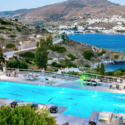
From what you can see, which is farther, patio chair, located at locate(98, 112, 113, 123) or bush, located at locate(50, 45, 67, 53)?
bush, located at locate(50, 45, 67, 53)

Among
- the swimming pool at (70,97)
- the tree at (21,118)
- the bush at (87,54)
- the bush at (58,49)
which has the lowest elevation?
the bush at (87,54)

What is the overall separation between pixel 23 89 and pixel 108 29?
14883 cm

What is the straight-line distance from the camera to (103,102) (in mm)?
9516

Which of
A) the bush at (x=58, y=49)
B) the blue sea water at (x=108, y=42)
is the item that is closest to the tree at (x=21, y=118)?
the bush at (x=58, y=49)

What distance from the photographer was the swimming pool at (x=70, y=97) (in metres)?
8.75

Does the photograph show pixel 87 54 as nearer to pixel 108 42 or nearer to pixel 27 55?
pixel 27 55

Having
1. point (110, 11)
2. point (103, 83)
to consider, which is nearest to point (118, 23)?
point (110, 11)

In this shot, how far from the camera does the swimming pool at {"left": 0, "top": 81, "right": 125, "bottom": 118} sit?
28.7 ft

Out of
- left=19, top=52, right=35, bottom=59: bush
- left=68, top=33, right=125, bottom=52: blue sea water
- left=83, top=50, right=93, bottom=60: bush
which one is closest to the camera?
left=19, top=52, right=35, bottom=59: bush

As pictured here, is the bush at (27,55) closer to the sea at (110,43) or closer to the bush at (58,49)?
the bush at (58,49)

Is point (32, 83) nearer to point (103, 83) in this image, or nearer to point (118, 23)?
point (103, 83)

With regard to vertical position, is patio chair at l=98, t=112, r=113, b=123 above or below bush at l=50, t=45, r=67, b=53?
below

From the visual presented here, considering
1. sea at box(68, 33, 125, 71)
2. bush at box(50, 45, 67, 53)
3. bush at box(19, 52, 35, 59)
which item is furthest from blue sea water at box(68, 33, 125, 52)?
bush at box(19, 52, 35, 59)

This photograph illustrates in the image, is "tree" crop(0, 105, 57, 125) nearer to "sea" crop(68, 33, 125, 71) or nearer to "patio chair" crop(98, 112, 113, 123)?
"patio chair" crop(98, 112, 113, 123)
